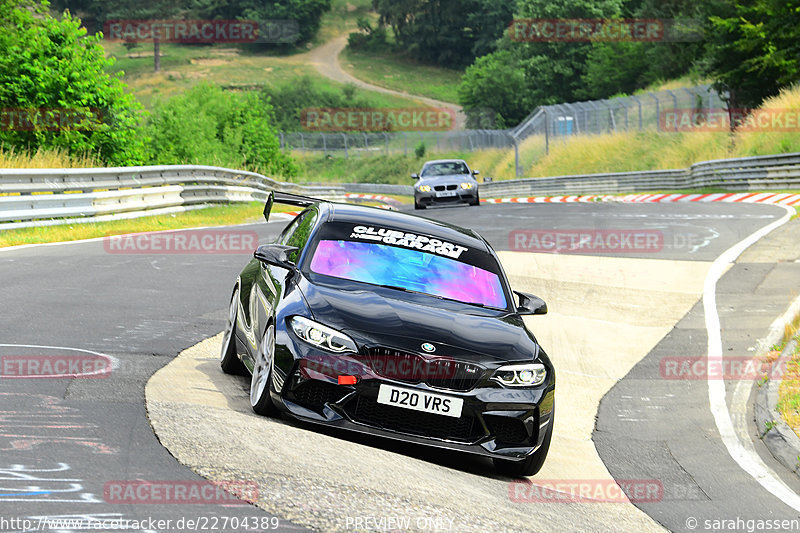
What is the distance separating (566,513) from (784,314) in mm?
7589

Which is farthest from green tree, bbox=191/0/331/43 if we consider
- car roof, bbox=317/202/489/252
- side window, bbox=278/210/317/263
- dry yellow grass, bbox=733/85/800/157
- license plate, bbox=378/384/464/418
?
license plate, bbox=378/384/464/418

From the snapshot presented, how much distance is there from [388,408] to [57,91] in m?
21.3

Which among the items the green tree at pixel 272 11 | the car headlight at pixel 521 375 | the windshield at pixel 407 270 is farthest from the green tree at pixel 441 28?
the car headlight at pixel 521 375

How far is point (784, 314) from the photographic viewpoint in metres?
12.6

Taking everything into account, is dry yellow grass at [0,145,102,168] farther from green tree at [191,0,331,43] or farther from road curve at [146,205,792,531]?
green tree at [191,0,331,43]

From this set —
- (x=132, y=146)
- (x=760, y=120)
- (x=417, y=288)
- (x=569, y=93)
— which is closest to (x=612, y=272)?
(x=417, y=288)

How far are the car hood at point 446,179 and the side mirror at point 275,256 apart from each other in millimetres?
23148

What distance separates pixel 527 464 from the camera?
675 cm

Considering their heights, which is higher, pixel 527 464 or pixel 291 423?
pixel 291 423

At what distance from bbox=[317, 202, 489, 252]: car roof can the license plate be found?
2000mm

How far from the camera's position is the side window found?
25.7ft

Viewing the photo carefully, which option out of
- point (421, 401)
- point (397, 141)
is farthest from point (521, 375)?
point (397, 141)

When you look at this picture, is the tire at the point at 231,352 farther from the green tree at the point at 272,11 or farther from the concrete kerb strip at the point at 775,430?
the green tree at the point at 272,11

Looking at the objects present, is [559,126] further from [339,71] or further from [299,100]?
[339,71]
